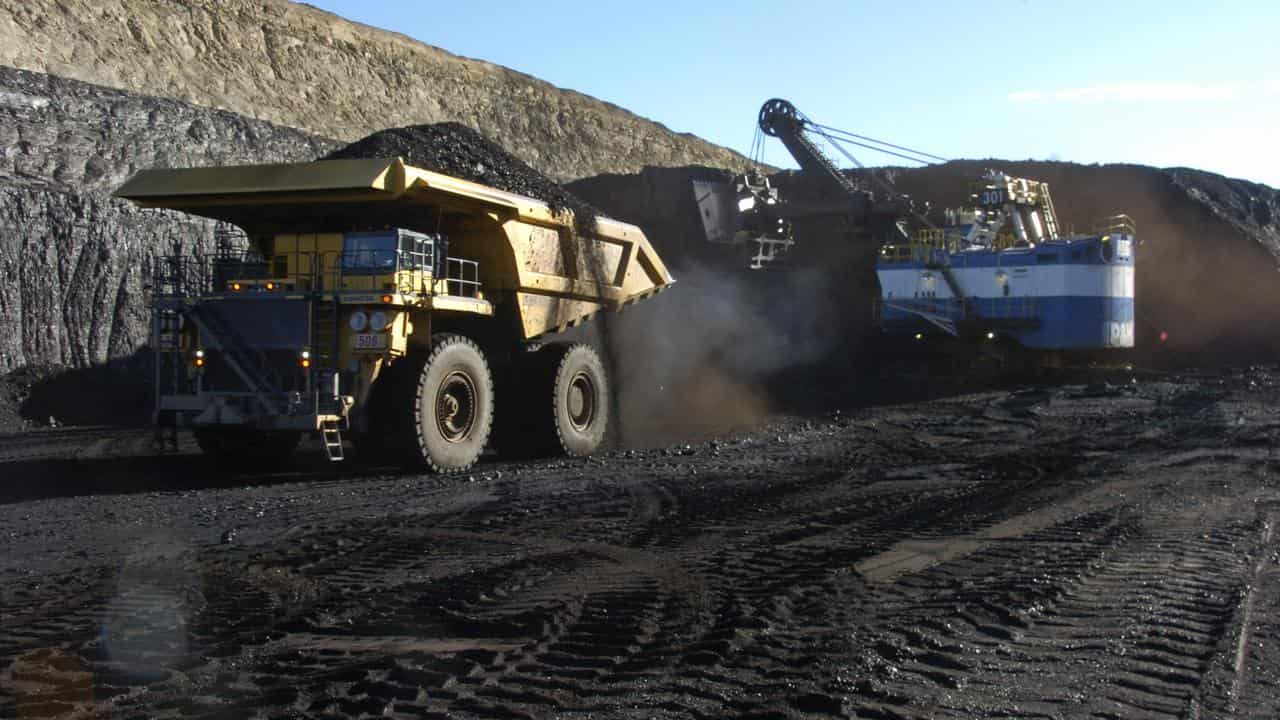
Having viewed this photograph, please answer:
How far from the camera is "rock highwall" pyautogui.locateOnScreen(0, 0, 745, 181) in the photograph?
33.7 metres

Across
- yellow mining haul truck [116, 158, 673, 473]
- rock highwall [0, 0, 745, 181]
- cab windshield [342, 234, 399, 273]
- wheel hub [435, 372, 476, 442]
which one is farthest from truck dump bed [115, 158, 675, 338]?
rock highwall [0, 0, 745, 181]

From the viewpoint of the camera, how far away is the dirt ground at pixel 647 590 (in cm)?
459

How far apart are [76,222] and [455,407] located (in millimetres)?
10384

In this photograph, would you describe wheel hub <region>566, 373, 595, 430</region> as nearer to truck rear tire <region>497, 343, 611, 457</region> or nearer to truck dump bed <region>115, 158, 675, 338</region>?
truck rear tire <region>497, 343, 611, 457</region>

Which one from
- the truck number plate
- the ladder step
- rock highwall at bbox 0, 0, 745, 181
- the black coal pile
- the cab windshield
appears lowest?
the ladder step

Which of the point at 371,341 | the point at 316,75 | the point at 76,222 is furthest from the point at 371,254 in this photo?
the point at 316,75

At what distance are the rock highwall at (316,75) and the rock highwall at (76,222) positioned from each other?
31.0 ft

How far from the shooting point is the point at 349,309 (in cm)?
1133

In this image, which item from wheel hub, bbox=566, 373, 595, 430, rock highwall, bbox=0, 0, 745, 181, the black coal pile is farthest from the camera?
rock highwall, bbox=0, 0, 745, 181

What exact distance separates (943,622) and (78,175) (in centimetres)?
1918

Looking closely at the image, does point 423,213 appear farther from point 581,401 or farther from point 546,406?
point 581,401

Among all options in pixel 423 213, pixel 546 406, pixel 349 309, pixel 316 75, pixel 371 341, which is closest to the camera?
pixel 371 341

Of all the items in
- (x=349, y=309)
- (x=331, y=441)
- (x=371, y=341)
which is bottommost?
(x=331, y=441)

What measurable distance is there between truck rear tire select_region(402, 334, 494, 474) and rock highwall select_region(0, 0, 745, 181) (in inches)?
921
